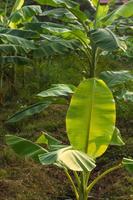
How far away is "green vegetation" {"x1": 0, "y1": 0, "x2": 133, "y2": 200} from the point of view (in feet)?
10.0

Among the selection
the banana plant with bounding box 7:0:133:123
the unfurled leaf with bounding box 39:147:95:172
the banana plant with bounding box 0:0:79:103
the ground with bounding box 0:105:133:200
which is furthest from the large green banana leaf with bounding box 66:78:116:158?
the banana plant with bounding box 0:0:79:103

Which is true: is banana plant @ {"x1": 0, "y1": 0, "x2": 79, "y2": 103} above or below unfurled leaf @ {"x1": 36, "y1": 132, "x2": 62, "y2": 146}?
above

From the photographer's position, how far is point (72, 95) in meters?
3.22

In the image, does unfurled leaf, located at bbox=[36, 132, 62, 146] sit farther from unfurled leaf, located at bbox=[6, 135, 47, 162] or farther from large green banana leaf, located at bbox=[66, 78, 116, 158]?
large green banana leaf, located at bbox=[66, 78, 116, 158]

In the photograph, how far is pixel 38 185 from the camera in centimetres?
443

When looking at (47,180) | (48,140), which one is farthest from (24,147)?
(47,180)

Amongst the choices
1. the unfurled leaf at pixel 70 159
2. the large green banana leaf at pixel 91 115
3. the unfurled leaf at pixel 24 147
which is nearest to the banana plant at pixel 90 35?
the unfurled leaf at pixel 24 147

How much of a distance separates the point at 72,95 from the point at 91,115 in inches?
8.6

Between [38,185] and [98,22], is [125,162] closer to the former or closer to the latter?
[38,185]

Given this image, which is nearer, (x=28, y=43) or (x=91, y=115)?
(x=91, y=115)

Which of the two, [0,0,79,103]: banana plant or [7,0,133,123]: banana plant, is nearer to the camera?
[7,0,133,123]: banana plant

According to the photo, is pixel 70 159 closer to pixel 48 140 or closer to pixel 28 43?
pixel 48 140

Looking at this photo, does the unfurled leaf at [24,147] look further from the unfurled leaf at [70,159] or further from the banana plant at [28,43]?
the banana plant at [28,43]

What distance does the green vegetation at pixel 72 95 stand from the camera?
306 cm
